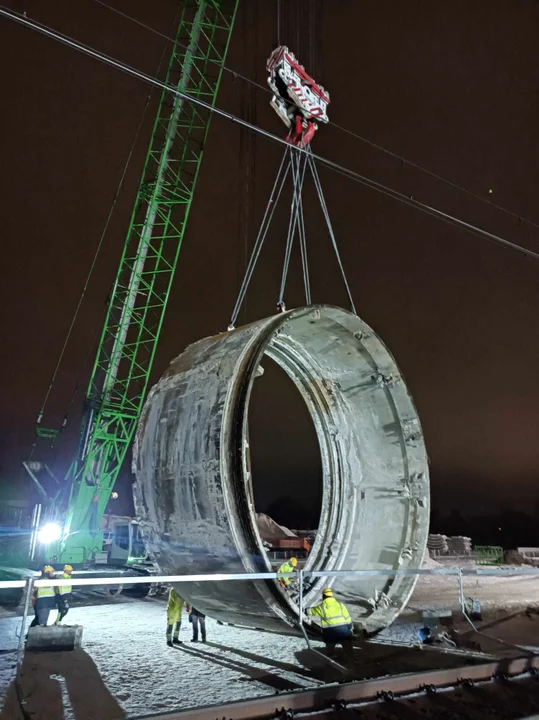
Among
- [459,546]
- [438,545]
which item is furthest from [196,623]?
[459,546]

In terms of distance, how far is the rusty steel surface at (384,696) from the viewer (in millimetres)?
4051

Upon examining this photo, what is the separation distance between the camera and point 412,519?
7.31 metres


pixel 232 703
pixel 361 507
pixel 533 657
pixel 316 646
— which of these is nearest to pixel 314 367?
pixel 361 507

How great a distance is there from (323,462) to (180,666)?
12.3ft

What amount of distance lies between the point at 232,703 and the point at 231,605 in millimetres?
1275

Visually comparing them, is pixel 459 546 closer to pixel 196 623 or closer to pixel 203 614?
pixel 196 623

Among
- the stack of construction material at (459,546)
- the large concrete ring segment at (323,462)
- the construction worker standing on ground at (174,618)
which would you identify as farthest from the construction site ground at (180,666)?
the stack of construction material at (459,546)

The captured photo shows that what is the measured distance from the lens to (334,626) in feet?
18.7

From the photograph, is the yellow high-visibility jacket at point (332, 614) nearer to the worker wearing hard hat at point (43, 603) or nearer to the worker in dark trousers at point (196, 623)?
the worker in dark trousers at point (196, 623)

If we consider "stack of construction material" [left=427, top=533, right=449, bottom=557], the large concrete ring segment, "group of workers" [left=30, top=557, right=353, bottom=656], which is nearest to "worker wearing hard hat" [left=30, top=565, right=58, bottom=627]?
"group of workers" [left=30, top=557, right=353, bottom=656]

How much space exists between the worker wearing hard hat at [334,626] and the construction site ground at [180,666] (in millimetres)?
188

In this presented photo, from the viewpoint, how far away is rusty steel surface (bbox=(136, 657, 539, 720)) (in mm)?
4051

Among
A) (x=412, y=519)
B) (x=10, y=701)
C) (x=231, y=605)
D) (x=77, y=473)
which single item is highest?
(x=77, y=473)

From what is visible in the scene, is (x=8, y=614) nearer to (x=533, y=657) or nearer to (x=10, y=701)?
(x=10, y=701)
